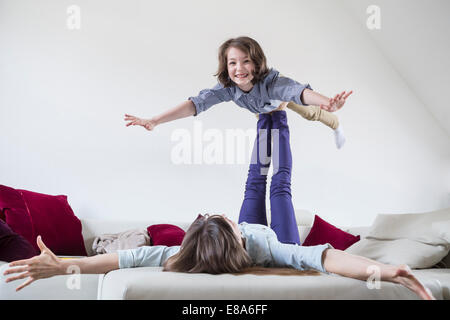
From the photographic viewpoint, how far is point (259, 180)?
101 inches

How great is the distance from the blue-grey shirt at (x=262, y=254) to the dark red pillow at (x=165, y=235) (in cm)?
88

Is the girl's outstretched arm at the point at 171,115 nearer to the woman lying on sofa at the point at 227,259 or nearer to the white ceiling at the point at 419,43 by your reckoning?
the woman lying on sofa at the point at 227,259

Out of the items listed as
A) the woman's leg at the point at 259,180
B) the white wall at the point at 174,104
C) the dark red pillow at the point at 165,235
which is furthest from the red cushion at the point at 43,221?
the woman's leg at the point at 259,180

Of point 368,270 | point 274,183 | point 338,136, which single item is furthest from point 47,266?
point 338,136

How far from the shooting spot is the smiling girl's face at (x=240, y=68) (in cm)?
237

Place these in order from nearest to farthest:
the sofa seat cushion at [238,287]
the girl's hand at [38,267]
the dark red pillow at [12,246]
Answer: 1. the sofa seat cushion at [238,287]
2. the girl's hand at [38,267]
3. the dark red pillow at [12,246]

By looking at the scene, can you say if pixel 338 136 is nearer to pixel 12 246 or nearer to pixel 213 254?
pixel 213 254

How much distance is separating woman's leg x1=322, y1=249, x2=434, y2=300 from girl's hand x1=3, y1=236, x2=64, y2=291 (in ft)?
2.52

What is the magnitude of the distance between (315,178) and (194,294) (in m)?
2.76

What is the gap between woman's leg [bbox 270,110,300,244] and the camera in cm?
236

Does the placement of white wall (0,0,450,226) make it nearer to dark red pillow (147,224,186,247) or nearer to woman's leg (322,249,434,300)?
dark red pillow (147,224,186,247)

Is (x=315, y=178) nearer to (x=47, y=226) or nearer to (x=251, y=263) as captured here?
(x=47, y=226)

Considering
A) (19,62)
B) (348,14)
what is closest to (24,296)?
(19,62)

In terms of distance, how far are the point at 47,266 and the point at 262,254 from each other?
0.69 meters
